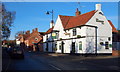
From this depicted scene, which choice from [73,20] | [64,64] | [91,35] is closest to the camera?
[64,64]

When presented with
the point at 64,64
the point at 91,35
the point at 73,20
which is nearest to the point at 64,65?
the point at 64,64

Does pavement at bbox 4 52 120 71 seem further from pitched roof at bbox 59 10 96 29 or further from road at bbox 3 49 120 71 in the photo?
pitched roof at bbox 59 10 96 29

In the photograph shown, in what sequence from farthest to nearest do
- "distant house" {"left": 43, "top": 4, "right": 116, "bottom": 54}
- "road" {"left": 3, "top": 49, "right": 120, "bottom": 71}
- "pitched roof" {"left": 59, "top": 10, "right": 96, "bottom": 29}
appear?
1. "pitched roof" {"left": 59, "top": 10, "right": 96, "bottom": 29}
2. "distant house" {"left": 43, "top": 4, "right": 116, "bottom": 54}
3. "road" {"left": 3, "top": 49, "right": 120, "bottom": 71}

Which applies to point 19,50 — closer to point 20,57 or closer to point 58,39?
point 20,57

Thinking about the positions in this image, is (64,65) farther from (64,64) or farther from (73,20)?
(73,20)

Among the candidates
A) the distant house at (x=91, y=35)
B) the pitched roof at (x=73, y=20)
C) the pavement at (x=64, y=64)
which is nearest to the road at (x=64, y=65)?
the pavement at (x=64, y=64)

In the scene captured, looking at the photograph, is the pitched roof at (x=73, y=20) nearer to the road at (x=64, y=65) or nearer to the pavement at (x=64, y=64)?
the pavement at (x=64, y=64)

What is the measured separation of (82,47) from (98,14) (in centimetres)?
716

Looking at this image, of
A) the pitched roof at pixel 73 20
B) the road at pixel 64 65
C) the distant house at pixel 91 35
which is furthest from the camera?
the pitched roof at pixel 73 20

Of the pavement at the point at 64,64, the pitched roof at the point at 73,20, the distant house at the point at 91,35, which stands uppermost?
the pitched roof at the point at 73,20

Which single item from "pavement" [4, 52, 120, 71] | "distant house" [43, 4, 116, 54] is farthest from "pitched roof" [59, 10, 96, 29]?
"pavement" [4, 52, 120, 71]

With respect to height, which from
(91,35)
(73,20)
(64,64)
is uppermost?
(73,20)

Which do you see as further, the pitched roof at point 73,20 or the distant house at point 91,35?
Result: the pitched roof at point 73,20

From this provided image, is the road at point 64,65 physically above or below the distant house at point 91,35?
below
